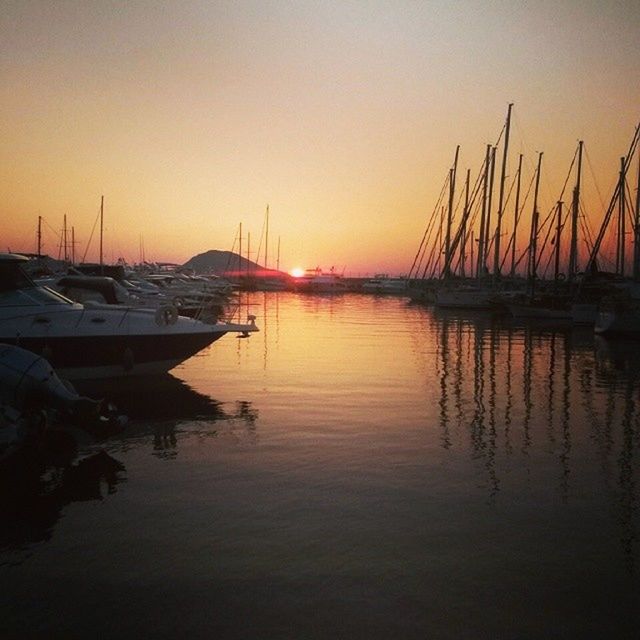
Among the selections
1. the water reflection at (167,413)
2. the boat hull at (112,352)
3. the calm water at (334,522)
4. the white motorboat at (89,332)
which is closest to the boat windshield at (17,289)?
the white motorboat at (89,332)

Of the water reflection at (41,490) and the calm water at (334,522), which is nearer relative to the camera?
the calm water at (334,522)

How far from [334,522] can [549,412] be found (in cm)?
756

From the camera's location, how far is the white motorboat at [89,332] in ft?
47.9

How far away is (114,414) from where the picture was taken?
10.2 m

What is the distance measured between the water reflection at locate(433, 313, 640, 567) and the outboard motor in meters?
5.58

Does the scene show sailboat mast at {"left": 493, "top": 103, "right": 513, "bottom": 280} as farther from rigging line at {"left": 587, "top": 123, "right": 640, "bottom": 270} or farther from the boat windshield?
the boat windshield

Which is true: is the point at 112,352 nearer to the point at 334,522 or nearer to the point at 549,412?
the point at 549,412

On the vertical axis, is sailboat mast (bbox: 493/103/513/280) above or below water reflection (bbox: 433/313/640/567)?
above

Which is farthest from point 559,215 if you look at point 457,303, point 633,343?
point 633,343

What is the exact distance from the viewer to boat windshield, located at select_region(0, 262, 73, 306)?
14.7 m

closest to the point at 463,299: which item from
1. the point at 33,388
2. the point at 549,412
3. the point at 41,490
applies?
the point at 549,412

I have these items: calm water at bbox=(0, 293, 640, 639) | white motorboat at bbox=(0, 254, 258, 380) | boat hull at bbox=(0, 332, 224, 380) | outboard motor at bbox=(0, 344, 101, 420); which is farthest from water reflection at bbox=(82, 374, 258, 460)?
outboard motor at bbox=(0, 344, 101, 420)

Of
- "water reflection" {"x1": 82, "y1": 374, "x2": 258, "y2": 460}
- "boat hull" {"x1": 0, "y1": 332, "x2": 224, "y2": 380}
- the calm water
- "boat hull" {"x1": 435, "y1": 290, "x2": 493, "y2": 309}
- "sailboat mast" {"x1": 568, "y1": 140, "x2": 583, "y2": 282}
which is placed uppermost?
"sailboat mast" {"x1": 568, "y1": 140, "x2": 583, "y2": 282}

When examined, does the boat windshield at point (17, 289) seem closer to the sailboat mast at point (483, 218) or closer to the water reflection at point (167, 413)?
the water reflection at point (167, 413)
